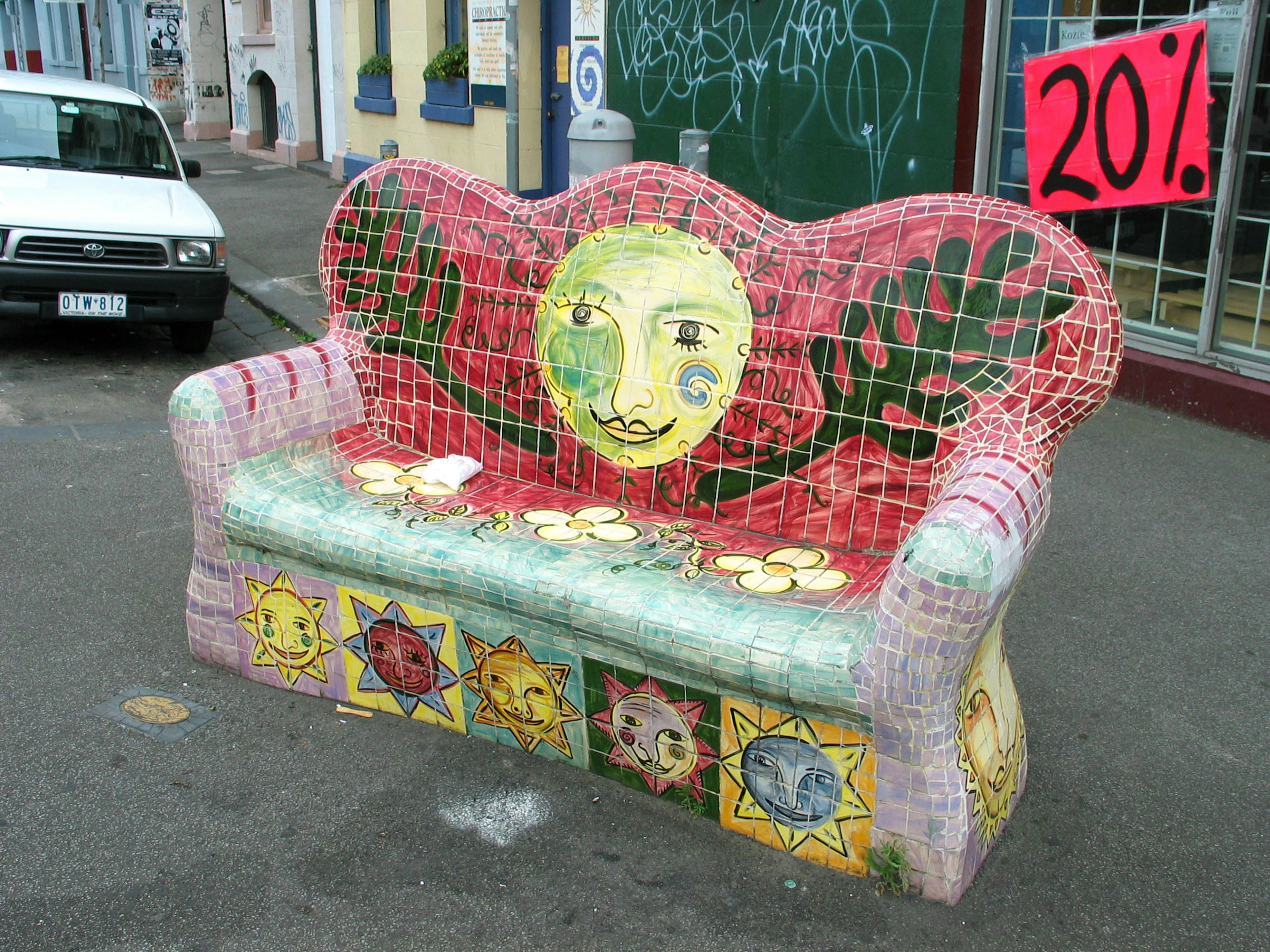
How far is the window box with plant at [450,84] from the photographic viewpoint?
11.1 m

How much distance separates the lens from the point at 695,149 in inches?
251

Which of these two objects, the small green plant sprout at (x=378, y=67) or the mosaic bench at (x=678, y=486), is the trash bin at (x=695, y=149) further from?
the small green plant sprout at (x=378, y=67)

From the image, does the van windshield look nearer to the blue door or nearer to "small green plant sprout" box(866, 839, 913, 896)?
the blue door

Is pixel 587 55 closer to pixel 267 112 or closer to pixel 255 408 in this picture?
pixel 255 408

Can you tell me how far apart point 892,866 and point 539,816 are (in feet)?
2.92

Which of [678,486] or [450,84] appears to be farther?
[450,84]

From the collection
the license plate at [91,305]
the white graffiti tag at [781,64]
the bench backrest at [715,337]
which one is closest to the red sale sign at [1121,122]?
the white graffiti tag at [781,64]

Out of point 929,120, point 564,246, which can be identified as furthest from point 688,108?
point 564,246

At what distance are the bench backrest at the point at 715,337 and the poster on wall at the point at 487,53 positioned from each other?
6.96 m

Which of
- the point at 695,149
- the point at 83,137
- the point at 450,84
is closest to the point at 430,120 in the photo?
the point at 450,84

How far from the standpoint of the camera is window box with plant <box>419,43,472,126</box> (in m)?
11.1

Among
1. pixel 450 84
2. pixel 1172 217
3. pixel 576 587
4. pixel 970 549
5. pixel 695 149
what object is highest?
pixel 450 84

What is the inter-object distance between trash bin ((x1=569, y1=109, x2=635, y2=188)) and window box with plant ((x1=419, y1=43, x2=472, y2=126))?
4833mm

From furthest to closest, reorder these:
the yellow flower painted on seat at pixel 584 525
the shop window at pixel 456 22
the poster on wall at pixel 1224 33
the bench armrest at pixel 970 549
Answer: the shop window at pixel 456 22 → the poster on wall at pixel 1224 33 → the yellow flower painted on seat at pixel 584 525 → the bench armrest at pixel 970 549
